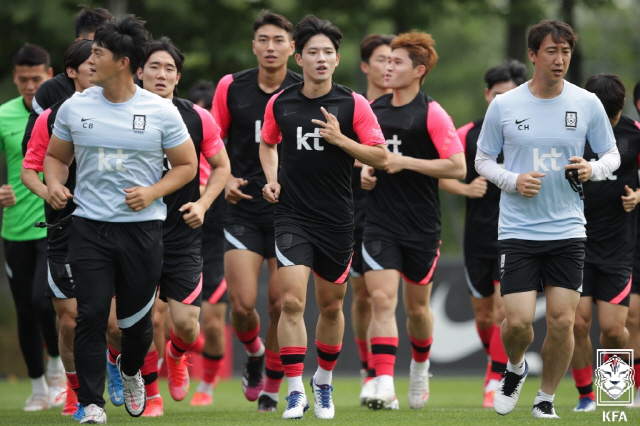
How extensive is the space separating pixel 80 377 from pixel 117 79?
2.03 m

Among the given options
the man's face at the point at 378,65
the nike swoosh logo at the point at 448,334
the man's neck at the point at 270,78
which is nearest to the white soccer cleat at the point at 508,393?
the man's neck at the point at 270,78

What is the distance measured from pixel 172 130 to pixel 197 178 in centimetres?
188

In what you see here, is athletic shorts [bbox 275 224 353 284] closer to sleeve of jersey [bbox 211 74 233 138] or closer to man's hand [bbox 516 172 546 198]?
man's hand [bbox 516 172 546 198]

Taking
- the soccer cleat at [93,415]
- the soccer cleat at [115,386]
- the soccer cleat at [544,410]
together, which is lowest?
the soccer cleat at [115,386]

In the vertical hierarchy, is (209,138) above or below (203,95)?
below

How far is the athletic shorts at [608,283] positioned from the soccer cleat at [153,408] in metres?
3.73

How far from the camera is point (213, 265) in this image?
36.2 feet

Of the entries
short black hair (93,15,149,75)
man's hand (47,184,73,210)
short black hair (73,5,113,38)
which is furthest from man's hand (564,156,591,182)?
short black hair (73,5,113,38)

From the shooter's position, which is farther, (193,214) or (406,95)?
(406,95)

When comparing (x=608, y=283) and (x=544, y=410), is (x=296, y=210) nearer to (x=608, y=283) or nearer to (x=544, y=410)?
(x=544, y=410)

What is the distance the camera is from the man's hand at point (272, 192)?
25.9 ft

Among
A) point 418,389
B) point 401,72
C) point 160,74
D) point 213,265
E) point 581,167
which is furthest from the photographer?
point 213,265

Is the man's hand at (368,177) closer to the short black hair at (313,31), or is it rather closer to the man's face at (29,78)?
the short black hair at (313,31)

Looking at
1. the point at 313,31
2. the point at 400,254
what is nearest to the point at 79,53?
the point at 313,31
